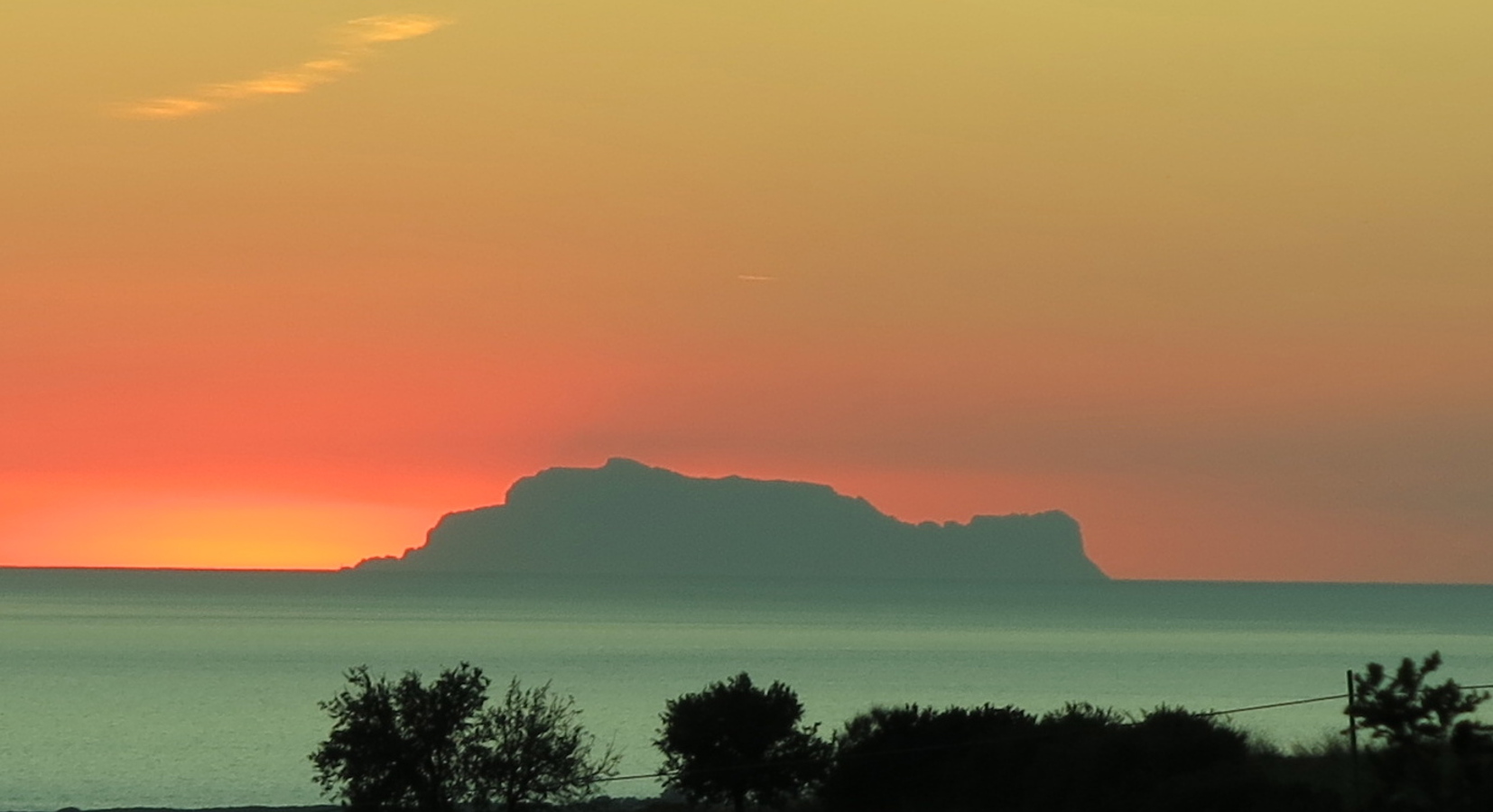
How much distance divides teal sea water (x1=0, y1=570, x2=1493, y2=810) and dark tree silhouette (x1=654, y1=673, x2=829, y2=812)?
759 inches

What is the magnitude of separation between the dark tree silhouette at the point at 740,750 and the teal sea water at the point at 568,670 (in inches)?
759

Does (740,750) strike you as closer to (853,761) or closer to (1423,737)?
(853,761)

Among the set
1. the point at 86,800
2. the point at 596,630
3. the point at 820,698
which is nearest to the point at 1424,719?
the point at 86,800

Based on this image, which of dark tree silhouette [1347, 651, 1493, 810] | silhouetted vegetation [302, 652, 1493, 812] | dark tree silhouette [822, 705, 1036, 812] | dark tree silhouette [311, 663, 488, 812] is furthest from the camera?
dark tree silhouette [311, 663, 488, 812]

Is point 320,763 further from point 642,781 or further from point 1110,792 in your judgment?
point 642,781

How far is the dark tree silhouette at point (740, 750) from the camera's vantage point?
38.9m

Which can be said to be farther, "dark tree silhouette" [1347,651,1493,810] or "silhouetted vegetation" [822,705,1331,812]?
"silhouetted vegetation" [822,705,1331,812]

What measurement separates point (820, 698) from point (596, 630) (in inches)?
3022

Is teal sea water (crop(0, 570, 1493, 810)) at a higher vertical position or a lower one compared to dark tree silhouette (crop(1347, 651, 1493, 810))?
higher

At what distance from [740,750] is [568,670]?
261 feet

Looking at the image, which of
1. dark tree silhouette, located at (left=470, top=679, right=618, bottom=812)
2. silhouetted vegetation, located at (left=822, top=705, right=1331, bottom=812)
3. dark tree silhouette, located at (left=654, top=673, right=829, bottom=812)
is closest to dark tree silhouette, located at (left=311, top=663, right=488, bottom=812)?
dark tree silhouette, located at (left=470, top=679, right=618, bottom=812)

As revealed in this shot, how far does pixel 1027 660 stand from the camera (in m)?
134

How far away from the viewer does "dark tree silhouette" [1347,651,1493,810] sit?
16078 mm

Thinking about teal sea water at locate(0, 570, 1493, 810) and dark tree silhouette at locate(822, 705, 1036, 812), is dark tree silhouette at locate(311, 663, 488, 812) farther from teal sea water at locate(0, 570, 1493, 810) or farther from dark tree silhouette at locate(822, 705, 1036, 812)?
teal sea water at locate(0, 570, 1493, 810)
